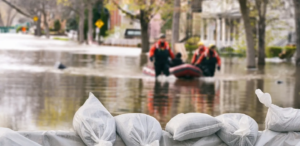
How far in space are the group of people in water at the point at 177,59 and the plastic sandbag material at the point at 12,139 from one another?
17.2m

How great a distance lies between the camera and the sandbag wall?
4961mm

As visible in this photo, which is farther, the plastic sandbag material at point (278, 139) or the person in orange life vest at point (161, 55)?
the person in orange life vest at point (161, 55)

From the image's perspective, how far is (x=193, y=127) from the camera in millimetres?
5117

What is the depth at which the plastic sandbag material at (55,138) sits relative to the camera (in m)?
5.00

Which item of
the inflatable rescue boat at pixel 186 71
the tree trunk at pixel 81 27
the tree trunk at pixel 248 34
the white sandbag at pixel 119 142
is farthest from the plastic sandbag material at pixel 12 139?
the tree trunk at pixel 81 27

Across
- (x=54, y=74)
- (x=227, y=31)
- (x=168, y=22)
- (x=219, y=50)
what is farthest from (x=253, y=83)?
(x=168, y=22)

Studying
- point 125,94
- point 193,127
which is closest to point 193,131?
point 193,127

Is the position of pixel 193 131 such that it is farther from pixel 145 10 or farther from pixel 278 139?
pixel 145 10

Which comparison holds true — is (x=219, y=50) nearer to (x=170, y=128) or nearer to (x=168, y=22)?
(x=168, y=22)

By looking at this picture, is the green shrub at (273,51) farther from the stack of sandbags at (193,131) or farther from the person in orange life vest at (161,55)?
the stack of sandbags at (193,131)

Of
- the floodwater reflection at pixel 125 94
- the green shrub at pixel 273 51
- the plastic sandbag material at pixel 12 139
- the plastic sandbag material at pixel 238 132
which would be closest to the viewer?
the plastic sandbag material at pixel 12 139

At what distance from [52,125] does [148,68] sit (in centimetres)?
1399

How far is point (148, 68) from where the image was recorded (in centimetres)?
2477

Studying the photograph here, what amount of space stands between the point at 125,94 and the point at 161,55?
577 centimetres
